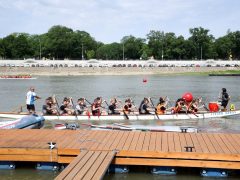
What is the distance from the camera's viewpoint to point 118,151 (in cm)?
1227

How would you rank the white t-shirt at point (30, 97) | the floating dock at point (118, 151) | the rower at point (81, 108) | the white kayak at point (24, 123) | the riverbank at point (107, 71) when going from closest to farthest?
1. the floating dock at point (118, 151)
2. the white kayak at point (24, 123)
3. the white t-shirt at point (30, 97)
4. the rower at point (81, 108)
5. the riverbank at point (107, 71)

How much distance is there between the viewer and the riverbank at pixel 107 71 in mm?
123125

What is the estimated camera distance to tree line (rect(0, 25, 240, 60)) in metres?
155

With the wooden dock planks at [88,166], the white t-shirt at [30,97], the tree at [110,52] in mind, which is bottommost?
the wooden dock planks at [88,166]

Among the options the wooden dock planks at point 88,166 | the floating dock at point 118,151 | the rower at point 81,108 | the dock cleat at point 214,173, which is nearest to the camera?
the wooden dock planks at point 88,166

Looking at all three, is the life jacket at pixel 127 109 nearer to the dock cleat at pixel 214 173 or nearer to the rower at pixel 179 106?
the rower at pixel 179 106

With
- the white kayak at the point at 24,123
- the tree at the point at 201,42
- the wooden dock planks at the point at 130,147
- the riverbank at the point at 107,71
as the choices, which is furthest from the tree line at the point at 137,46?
the wooden dock planks at the point at 130,147

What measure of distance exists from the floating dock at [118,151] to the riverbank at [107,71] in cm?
10916

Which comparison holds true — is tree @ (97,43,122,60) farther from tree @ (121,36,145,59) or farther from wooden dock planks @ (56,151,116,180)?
wooden dock planks @ (56,151,116,180)

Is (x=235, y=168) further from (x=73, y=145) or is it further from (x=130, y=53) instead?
(x=130, y=53)

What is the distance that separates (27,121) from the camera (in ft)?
59.0

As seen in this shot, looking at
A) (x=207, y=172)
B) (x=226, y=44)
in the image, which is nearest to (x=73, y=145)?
(x=207, y=172)

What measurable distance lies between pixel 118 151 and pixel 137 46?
6249 inches

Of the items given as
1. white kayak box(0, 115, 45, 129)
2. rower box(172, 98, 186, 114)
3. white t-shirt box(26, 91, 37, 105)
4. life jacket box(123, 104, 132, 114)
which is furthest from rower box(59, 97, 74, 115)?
rower box(172, 98, 186, 114)
